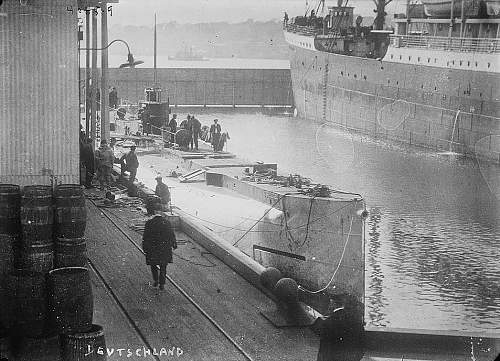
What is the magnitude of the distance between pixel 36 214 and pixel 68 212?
0.35 metres

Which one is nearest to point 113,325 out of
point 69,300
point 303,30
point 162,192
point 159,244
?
point 69,300

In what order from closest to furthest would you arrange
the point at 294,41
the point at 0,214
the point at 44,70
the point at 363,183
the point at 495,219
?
the point at 0,214
the point at 44,70
the point at 495,219
the point at 363,183
the point at 294,41

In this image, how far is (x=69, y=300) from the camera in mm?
7305

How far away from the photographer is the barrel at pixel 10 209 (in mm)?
7574

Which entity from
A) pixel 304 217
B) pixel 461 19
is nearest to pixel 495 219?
pixel 304 217

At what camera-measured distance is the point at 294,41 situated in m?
58.1

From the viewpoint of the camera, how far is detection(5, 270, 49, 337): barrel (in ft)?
24.2

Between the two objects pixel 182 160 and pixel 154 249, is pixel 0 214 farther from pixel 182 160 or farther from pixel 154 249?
pixel 182 160

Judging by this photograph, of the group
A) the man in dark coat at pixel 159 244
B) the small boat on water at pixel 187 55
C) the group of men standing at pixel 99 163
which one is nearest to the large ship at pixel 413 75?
the group of men standing at pixel 99 163

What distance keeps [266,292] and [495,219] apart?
14.7 m

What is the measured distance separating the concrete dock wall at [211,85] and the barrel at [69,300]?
5631 centimetres

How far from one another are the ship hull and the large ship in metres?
0.05

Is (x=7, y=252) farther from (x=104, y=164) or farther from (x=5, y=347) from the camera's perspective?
(x=104, y=164)

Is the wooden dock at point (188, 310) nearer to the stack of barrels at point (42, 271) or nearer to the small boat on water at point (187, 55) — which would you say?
the stack of barrels at point (42, 271)
